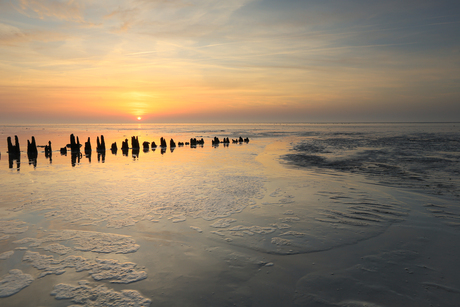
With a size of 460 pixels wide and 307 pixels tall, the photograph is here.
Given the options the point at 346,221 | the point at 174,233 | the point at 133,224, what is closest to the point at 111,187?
the point at 133,224

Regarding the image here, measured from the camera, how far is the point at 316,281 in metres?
4.39

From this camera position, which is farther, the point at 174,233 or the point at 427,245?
the point at 174,233

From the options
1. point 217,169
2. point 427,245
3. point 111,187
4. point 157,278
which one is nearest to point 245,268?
point 157,278

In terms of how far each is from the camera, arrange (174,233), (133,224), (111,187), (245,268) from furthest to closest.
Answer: (111,187), (133,224), (174,233), (245,268)

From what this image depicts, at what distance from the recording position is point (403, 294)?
3982 millimetres

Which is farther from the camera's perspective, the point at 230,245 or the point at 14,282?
the point at 230,245

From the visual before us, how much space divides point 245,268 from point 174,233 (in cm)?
242

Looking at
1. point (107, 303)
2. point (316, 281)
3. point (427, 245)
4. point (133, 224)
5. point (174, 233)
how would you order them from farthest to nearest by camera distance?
point (133, 224), point (174, 233), point (427, 245), point (316, 281), point (107, 303)

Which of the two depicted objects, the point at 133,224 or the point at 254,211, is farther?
the point at 254,211

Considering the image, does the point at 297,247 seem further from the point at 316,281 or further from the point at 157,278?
the point at 157,278

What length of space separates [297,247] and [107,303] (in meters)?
3.86

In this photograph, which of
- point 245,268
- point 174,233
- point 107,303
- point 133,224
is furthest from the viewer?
point 133,224

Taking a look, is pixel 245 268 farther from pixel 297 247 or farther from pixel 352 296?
pixel 352 296

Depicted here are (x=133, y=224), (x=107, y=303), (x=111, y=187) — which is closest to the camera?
(x=107, y=303)
